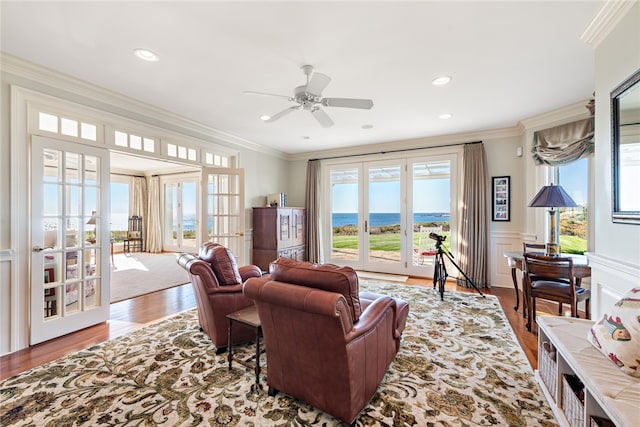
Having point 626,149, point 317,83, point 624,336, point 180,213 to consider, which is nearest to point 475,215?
point 626,149

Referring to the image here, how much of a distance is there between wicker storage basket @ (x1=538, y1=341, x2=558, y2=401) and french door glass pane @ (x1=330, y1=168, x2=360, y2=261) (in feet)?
13.3

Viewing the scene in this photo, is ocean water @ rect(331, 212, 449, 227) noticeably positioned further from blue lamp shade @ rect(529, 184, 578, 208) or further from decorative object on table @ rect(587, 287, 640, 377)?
decorative object on table @ rect(587, 287, 640, 377)

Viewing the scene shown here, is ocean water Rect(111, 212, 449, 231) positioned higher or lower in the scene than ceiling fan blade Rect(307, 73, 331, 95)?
lower

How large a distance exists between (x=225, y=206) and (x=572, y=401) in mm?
4718

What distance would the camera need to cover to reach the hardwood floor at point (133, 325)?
237 cm

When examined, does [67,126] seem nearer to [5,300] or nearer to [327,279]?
[5,300]

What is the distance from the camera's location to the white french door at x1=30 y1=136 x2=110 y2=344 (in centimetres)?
265

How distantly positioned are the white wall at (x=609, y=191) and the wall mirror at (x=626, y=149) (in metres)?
0.07

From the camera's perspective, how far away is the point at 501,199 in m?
4.62

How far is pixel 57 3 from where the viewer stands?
1.81 meters

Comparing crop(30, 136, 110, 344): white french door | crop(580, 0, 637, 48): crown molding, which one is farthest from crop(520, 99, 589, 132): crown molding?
crop(30, 136, 110, 344): white french door

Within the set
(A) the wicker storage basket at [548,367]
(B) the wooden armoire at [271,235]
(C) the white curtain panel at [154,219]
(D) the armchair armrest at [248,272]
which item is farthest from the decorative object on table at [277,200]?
(C) the white curtain panel at [154,219]

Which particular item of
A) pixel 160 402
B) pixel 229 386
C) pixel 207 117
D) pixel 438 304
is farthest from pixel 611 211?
pixel 207 117

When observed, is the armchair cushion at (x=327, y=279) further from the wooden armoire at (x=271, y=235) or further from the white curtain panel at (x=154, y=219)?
the white curtain panel at (x=154, y=219)
